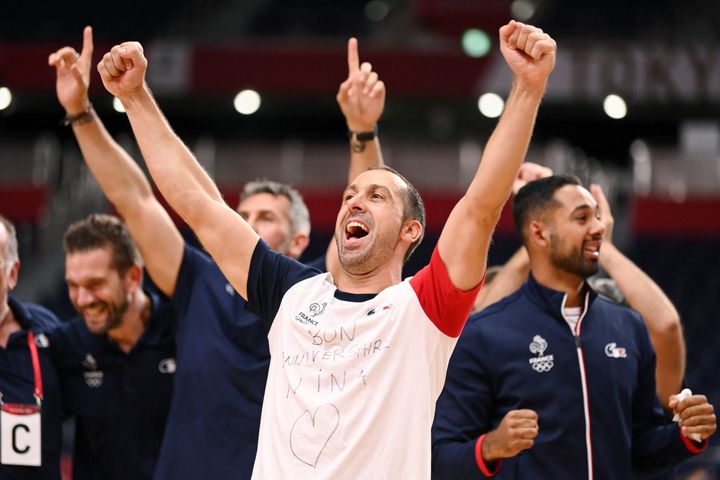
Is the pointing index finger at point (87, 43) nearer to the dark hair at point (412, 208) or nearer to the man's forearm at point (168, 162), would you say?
the man's forearm at point (168, 162)

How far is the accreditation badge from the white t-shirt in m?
1.49

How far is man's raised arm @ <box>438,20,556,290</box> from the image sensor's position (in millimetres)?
2779

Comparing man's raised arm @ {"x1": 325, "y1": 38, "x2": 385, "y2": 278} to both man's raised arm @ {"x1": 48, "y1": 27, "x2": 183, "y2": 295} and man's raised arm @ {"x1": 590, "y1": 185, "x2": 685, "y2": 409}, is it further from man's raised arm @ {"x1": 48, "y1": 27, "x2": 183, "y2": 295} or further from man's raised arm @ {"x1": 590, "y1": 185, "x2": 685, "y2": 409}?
man's raised arm @ {"x1": 590, "y1": 185, "x2": 685, "y2": 409}

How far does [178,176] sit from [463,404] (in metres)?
1.35

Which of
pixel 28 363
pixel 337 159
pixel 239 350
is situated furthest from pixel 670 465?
pixel 337 159

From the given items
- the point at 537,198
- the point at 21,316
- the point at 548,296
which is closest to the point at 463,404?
the point at 548,296

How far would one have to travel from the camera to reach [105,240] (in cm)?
435

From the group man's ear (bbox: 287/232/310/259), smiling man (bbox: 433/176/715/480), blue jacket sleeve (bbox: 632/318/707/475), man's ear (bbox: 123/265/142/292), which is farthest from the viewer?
man's ear (bbox: 287/232/310/259)

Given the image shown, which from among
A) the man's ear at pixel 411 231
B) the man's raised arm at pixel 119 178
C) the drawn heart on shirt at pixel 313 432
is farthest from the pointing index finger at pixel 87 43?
the drawn heart on shirt at pixel 313 432

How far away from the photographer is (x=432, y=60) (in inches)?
637

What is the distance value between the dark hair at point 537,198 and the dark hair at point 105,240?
5.33 ft

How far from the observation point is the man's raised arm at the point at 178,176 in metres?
3.13

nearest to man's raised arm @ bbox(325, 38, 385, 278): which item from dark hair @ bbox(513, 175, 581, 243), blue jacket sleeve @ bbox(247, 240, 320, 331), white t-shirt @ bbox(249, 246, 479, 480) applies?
dark hair @ bbox(513, 175, 581, 243)

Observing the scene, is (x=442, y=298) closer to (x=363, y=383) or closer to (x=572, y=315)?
(x=363, y=383)
